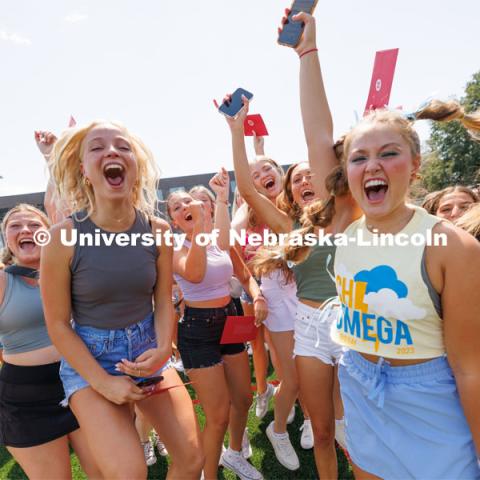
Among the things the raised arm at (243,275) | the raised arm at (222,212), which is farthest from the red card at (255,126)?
the raised arm at (243,275)

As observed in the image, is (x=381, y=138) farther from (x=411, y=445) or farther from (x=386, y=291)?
(x=411, y=445)

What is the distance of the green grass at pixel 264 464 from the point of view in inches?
122

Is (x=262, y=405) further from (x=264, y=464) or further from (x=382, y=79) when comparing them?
(x=382, y=79)

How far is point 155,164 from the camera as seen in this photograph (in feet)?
7.59

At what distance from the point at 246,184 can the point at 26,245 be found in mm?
1492

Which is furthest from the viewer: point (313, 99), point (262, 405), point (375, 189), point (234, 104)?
point (262, 405)

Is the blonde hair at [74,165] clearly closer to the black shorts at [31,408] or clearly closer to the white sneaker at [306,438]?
the black shorts at [31,408]

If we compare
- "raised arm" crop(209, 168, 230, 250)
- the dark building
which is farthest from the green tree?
"raised arm" crop(209, 168, 230, 250)

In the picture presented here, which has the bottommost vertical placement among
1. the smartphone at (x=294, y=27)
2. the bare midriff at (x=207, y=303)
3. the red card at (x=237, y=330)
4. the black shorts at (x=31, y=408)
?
the black shorts at (x=31, y=408)

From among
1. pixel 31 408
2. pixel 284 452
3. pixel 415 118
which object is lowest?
pixel 284 452

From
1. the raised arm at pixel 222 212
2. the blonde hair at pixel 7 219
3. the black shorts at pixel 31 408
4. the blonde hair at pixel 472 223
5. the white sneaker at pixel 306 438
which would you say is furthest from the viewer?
the white sneaker at pixel 306 438

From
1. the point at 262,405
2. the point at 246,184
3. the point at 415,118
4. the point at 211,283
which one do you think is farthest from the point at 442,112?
the point at 262,405

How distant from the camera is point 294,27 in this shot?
1825 millimetres

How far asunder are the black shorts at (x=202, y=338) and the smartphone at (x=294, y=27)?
6.09ft
